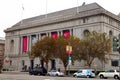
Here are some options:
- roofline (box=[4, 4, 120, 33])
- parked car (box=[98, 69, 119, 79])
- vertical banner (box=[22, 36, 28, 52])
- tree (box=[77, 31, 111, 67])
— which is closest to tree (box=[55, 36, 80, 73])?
tree (box=[77, 31, 111, 67])

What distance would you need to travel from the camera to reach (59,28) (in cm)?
9094

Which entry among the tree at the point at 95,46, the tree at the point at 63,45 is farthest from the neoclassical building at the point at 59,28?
the tree at the point at 63,45

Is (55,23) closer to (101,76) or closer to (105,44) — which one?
(105,44)

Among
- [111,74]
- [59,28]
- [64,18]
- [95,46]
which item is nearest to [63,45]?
[95,46]

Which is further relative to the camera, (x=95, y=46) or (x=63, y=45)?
(x=63, y=45)

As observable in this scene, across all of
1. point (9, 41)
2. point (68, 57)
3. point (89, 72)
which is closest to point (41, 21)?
point (9, 41)

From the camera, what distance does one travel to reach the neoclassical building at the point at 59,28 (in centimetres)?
7951

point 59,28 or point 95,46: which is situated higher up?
point 59,28

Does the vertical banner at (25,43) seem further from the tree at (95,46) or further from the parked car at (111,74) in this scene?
the parked car at (111,74)

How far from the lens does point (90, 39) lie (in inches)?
2611

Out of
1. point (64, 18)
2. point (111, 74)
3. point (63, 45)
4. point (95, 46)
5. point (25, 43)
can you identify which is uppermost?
point (64, 18)

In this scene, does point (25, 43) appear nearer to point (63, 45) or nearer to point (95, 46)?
point (63, 45)

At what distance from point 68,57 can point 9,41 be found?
175 feet

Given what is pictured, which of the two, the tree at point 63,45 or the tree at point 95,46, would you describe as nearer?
the tree at point 95,46
